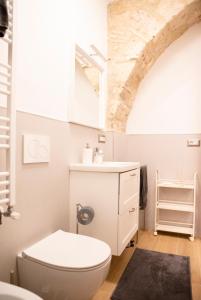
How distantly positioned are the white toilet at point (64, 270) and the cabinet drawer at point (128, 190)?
51 centimetres

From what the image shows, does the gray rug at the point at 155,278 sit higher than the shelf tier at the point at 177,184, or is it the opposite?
the shelf tier at the point at 177,184

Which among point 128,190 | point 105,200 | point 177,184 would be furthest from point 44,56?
point 177,184

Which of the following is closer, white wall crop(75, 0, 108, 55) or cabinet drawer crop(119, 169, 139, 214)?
cabinet drawer crop(119, 169, 139, 214)

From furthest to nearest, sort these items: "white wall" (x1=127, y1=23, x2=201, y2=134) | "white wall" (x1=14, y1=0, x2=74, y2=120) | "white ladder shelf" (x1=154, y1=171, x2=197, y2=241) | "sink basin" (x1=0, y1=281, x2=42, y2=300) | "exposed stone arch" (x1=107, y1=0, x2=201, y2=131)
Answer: "white wall" (x1=127, y1=23, x2=201, y2=134) → "white ladder shelf" (x1=154, y1=171, x2=197, y2=241) → "exposed stone arch" (x1=107, y1=0, x2=201, y2=131) → "white wall" (x1=14, y1=0, x2=74, y2=120) → "sink basin" (x1=0, y1=281, x2=42, y2=300)

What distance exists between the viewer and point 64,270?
118 centimetres

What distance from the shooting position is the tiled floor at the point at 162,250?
1.75 meters

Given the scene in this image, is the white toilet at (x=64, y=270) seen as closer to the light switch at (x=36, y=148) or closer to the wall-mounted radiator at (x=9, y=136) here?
the wall-mounted radiator at (x=9, y=136)

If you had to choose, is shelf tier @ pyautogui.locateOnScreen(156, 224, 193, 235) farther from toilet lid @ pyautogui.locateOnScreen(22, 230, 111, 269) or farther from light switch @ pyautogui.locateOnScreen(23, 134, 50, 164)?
light switch @ pyautogui.locateOnScreen(23, 134, 50, 164)

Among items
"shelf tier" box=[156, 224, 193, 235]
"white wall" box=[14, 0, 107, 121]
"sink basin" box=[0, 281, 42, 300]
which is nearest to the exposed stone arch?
"white wall" box=[14, 0, 107, 121]

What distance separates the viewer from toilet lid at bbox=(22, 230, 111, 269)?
47.9 inches

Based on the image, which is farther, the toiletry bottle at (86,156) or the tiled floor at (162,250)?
the toiletry bottle at (86,156)

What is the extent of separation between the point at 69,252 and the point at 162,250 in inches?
56.3

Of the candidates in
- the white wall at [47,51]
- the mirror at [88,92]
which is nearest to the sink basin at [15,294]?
the white wall at [47,51]

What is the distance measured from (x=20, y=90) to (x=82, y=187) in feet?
2.93
